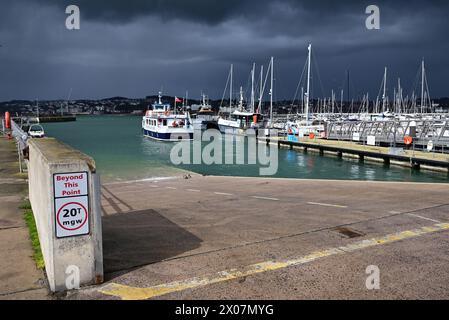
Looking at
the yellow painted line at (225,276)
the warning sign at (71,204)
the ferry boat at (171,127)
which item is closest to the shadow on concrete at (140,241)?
the yellow painted line at (225,276)

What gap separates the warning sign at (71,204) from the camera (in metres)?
4.72

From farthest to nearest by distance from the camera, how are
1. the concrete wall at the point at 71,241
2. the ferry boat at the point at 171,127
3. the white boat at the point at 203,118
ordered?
the white boat at the point at 203,118 < the ferry boat at the point at 171,127 < the concrete wall at the point at 71,241

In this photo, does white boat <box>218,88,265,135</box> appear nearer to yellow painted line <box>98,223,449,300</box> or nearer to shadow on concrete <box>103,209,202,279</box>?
shadow on concrete <box>103,209,202,279</box>

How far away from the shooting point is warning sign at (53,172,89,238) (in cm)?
472

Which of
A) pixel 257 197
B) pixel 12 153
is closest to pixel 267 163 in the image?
pixel 12 153

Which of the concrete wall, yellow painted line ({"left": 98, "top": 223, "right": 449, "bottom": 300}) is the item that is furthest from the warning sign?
yellow painted line ({"left": 98, "top": 223, "right": 449, "bottom": 300})

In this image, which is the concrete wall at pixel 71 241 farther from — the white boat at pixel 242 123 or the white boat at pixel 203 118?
the white boat at pixel 203 118

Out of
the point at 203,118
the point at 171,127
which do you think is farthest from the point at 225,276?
the point at 203,118

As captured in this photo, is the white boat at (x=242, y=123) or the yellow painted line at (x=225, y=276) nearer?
the yellow painted line at (x=225, y=276)

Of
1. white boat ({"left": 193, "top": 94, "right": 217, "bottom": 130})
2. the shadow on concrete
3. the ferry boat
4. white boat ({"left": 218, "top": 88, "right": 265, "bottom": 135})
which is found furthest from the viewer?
white boat ({"left": 193, "top": 94, "right": 217, "bottom": 130})

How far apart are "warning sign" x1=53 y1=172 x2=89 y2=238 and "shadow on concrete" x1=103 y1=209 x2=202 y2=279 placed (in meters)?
0.90

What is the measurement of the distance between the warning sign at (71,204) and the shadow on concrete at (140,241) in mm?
900
